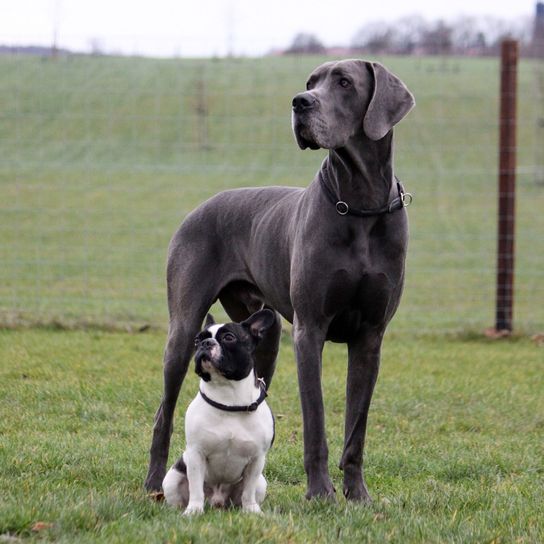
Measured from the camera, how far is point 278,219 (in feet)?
17.8

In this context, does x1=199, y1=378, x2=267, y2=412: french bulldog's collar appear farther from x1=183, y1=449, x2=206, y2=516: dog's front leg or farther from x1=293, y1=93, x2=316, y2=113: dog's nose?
x1=293, y1=93, x2=316, y2=113: dog's nose

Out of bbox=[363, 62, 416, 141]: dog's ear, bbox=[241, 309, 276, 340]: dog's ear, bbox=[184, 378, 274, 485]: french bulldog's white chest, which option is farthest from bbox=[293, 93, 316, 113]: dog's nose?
bbox=[184, 378, 274, 485]: french bulldog's white chest

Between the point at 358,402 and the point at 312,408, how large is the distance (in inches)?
13.6

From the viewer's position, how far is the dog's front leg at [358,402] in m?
5.10

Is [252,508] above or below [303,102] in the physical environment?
below

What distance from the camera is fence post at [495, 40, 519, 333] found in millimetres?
10820

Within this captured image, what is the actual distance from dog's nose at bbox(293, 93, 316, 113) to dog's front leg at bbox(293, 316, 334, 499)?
1.01 meters

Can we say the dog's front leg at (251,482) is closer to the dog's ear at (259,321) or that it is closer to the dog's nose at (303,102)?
the dog's ear at (259,321)

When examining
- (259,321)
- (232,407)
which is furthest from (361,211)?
(232,407)

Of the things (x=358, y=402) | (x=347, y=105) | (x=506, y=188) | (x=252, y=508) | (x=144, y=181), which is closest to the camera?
(x=252, y=508)

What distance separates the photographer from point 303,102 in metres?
4.56

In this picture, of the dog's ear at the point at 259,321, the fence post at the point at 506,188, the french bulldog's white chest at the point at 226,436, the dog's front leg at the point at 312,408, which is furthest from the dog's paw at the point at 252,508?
the fence post at the point at 506,188

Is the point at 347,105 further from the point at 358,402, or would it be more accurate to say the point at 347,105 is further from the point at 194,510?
the point at 194,510

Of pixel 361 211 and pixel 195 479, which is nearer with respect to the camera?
pixel 195 479
